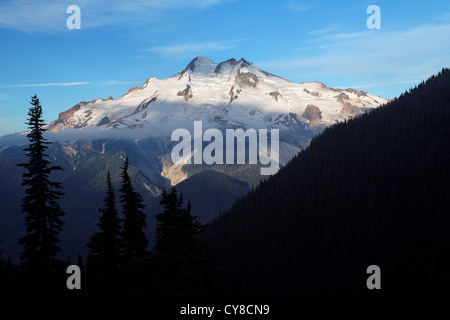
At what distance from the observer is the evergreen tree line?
40.1 meters

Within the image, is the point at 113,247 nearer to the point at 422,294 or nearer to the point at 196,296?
the point at 196,296

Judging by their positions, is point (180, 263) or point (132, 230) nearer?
point (180, 263)

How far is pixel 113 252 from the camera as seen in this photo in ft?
200

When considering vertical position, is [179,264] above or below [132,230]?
below

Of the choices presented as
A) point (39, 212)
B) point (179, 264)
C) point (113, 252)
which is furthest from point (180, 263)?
point (113, 252)

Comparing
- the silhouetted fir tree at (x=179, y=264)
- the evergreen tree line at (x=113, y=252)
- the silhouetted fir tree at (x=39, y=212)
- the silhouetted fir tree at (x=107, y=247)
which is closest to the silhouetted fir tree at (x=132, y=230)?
the evergreen tree line at (x=113, y=252)

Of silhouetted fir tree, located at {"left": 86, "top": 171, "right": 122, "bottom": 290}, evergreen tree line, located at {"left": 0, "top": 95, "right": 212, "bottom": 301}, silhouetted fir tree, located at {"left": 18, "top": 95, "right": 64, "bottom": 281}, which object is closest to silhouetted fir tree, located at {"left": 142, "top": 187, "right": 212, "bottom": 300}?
evergreen tree line, located at {"left": 0, "top": 95, "right": 212, "bottom": 301}

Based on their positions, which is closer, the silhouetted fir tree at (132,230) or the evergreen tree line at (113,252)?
the evergreen tree line at (113,252)

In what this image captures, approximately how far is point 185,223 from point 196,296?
556 centimetres

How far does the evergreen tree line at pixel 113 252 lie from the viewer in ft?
132

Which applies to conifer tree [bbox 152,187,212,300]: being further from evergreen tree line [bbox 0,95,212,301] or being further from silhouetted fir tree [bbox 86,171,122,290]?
silhouetted fir tree [bbox 86,171,122,290]

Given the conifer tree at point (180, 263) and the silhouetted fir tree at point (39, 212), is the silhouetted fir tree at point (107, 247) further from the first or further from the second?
the conifer tree at point (180, 263)

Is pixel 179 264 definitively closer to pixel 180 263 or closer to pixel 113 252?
pixel 180 263

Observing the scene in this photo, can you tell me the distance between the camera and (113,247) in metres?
60.9
